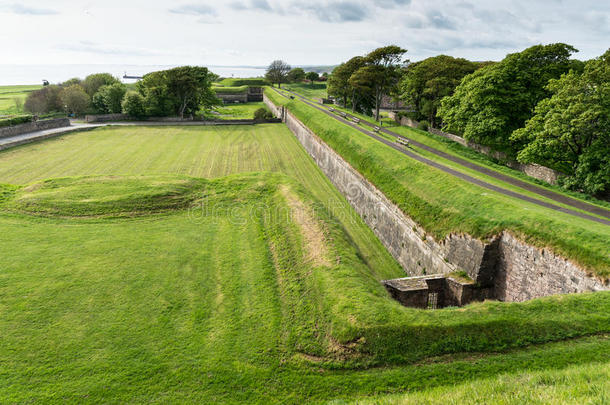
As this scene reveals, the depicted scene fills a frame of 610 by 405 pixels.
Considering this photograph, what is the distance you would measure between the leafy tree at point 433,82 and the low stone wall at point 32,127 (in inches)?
2020

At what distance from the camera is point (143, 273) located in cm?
1408

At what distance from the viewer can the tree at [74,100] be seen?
5391cm

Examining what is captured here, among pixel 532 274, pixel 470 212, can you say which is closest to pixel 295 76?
pixel 470 212

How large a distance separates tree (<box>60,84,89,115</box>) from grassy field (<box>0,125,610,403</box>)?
42035mm

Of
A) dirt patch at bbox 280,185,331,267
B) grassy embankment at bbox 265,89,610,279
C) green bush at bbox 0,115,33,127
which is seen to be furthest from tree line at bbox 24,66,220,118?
dirt patch at bbox 280,185,331,267

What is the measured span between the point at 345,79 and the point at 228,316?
5375 centimetres

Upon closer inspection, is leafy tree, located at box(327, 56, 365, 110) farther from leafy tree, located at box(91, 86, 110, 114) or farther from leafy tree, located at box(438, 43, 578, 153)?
leafy tree, located at box(91, 86, 110, 114)

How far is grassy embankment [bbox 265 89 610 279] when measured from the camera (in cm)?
1193

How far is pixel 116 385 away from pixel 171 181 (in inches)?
694

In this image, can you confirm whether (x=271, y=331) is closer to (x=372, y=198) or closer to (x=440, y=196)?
(x=440, y=196)

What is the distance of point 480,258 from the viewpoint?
45.7ft

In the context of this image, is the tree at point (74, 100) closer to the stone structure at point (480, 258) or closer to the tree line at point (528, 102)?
the tree line at point (528, 102)

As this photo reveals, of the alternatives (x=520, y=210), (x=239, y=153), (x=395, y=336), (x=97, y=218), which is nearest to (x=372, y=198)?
(x=520, y=210)

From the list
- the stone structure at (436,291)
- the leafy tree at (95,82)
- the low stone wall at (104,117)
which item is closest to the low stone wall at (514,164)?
the stone structure at (436,291)
